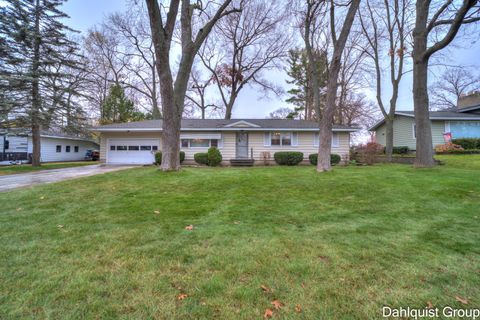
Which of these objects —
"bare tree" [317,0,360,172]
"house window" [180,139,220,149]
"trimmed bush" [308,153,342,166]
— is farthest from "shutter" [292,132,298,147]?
"bare tree" [317,0,360,172]

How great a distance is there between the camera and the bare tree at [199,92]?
2692cm

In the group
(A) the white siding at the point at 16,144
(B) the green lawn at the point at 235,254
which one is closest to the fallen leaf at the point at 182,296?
(B) the green lawn at the point at 235,254

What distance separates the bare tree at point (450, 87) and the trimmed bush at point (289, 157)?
87.2 ft

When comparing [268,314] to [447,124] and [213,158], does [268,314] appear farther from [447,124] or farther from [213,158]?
[447,124]

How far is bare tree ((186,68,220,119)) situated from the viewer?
2692cm

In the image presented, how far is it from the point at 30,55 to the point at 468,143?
29.7 metres

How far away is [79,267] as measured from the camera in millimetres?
2609

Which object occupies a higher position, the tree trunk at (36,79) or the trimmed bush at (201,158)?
the tree trunk at (36,79)

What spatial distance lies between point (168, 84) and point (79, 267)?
8.15 m

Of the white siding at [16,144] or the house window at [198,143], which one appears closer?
the house window at [198,143]

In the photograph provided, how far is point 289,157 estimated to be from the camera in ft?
51.4

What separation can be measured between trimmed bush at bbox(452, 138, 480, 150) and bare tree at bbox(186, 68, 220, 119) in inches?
863

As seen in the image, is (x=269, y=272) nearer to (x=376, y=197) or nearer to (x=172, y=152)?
(x=376, y=197)

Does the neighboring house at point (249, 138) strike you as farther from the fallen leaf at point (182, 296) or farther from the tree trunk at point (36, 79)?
the fallen leaf at point (182, 296)
